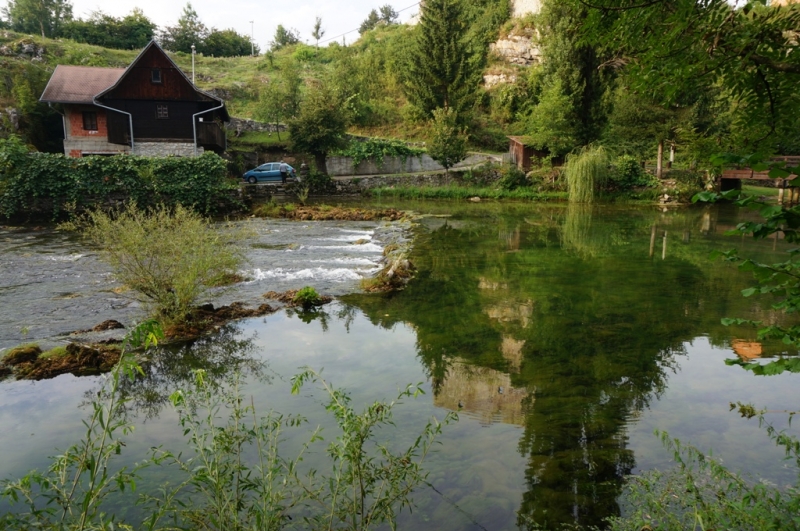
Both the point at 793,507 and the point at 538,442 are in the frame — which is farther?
the point at 538,442

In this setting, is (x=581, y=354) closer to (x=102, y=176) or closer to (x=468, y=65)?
(x=102, y=176)

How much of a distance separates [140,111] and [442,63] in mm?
22325

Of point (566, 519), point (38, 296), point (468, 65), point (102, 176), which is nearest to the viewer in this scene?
point (566, 519)

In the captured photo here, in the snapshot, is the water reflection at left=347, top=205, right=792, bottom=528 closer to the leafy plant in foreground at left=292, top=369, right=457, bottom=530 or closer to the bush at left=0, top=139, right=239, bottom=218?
the leafy plant in foreground at left=292, top=369, right=457, bottom=530

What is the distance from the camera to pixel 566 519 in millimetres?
4844

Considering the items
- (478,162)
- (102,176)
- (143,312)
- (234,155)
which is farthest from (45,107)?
(143,312)

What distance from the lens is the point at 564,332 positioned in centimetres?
998

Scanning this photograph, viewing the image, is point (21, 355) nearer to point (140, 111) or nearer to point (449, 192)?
point (140, 111)

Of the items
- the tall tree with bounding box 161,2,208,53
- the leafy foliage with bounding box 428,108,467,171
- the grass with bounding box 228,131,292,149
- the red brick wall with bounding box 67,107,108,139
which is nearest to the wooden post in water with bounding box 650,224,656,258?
the leafy foliage with bounding box 428,108,467,171

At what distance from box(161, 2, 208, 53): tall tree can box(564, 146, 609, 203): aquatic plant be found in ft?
155

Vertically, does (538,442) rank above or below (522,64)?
below

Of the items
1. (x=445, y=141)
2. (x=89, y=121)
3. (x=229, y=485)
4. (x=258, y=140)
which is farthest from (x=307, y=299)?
(x=258, y=140)

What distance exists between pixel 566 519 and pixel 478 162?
126 ft

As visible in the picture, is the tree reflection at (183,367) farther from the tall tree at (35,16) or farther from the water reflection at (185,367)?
the tall tree at (35,16)
